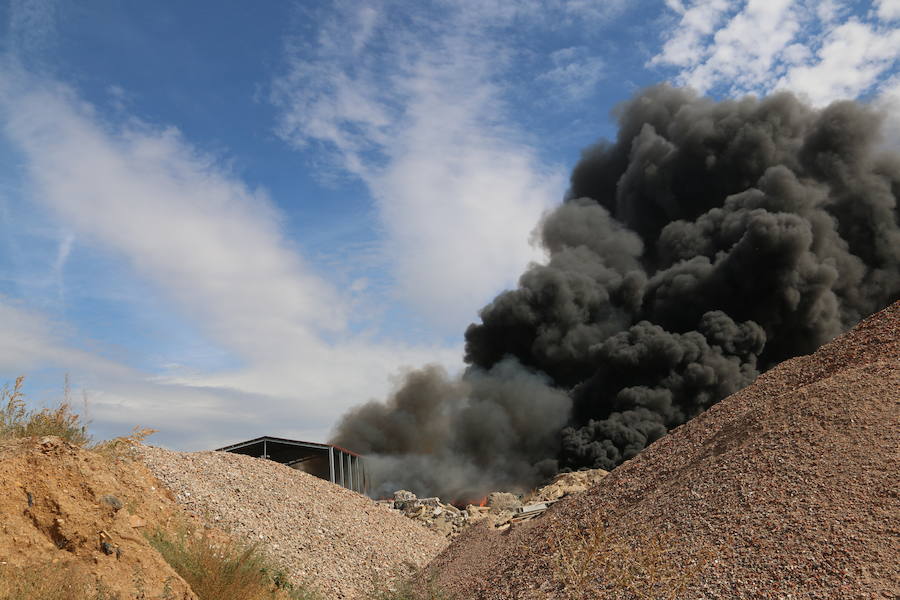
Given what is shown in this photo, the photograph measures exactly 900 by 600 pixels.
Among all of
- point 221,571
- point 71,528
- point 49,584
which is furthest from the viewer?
point 221,571

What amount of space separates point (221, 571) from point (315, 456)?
796 inches

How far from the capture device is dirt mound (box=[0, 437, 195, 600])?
7.53 meters

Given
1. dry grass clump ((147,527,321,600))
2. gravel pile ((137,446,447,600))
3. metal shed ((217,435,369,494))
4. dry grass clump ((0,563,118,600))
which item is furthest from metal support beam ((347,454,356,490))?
dry grass clump ((0,563,118,600))

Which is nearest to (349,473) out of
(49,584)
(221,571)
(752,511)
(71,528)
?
(221,571)

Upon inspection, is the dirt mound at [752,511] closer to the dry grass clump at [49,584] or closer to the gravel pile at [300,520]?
the gravel pile at [300,520]

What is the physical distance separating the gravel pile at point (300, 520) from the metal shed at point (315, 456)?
606 cm

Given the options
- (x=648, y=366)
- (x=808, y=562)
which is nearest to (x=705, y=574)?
(x=808, y=562)

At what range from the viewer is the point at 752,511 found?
8922 mm

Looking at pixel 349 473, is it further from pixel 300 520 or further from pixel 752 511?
pixel 752 511

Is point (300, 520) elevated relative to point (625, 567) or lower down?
elevated

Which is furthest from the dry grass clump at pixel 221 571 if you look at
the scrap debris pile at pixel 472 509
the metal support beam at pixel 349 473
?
the metal support beam at pixel 349 473

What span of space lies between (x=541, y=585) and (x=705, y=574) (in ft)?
8.21

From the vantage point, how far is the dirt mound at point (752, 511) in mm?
7754

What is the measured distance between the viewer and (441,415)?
137ft
